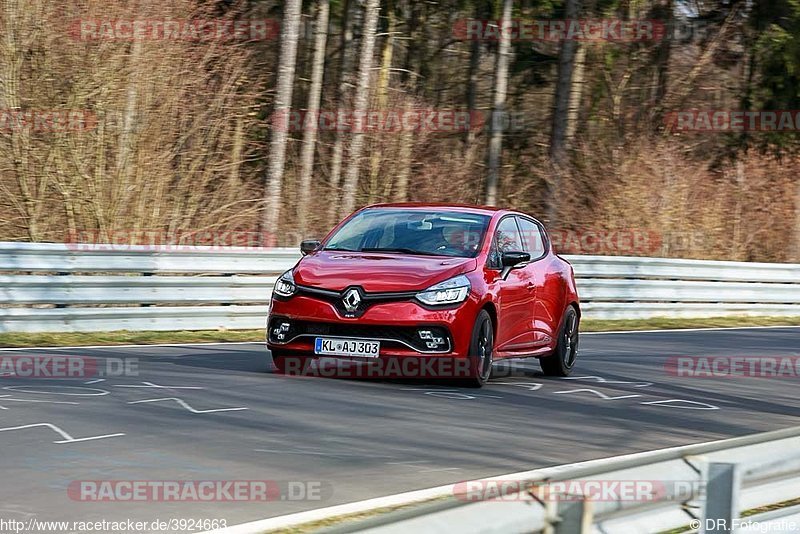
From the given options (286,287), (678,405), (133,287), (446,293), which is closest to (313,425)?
(446,293)

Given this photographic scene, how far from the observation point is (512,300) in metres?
12.7

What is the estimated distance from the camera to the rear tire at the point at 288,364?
478 inches

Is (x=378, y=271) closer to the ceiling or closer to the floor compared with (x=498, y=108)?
closer to the floor

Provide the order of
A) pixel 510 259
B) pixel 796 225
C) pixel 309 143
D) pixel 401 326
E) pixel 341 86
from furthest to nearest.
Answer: pixel 341 86
pixel 796 225
pixel 309 143
pixel 510 259
pixel 401 326

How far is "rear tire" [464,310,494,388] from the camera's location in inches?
463

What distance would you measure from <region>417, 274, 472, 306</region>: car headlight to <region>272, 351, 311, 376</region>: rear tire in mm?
1191

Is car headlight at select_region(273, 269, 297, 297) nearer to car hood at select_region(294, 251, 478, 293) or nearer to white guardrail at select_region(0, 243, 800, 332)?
car hood at select_region(294, 251, 478, 293)

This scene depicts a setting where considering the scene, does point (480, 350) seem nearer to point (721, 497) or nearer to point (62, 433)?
point (62, 433)

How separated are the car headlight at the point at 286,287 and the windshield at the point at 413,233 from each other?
2.74ft

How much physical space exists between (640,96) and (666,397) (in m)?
30.9

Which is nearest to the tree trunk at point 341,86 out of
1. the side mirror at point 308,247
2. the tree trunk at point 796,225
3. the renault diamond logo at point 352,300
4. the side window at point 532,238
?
the tree trunk at point 796,225

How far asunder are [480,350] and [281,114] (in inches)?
510

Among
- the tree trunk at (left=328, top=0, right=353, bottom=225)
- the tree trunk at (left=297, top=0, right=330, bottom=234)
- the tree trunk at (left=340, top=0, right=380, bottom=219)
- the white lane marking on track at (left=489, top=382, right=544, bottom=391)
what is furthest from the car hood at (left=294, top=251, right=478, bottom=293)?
the tree trunk at (left=328, top=0, right=353, bottom=225)

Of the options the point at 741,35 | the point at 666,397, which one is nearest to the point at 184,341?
the point at 666,397
